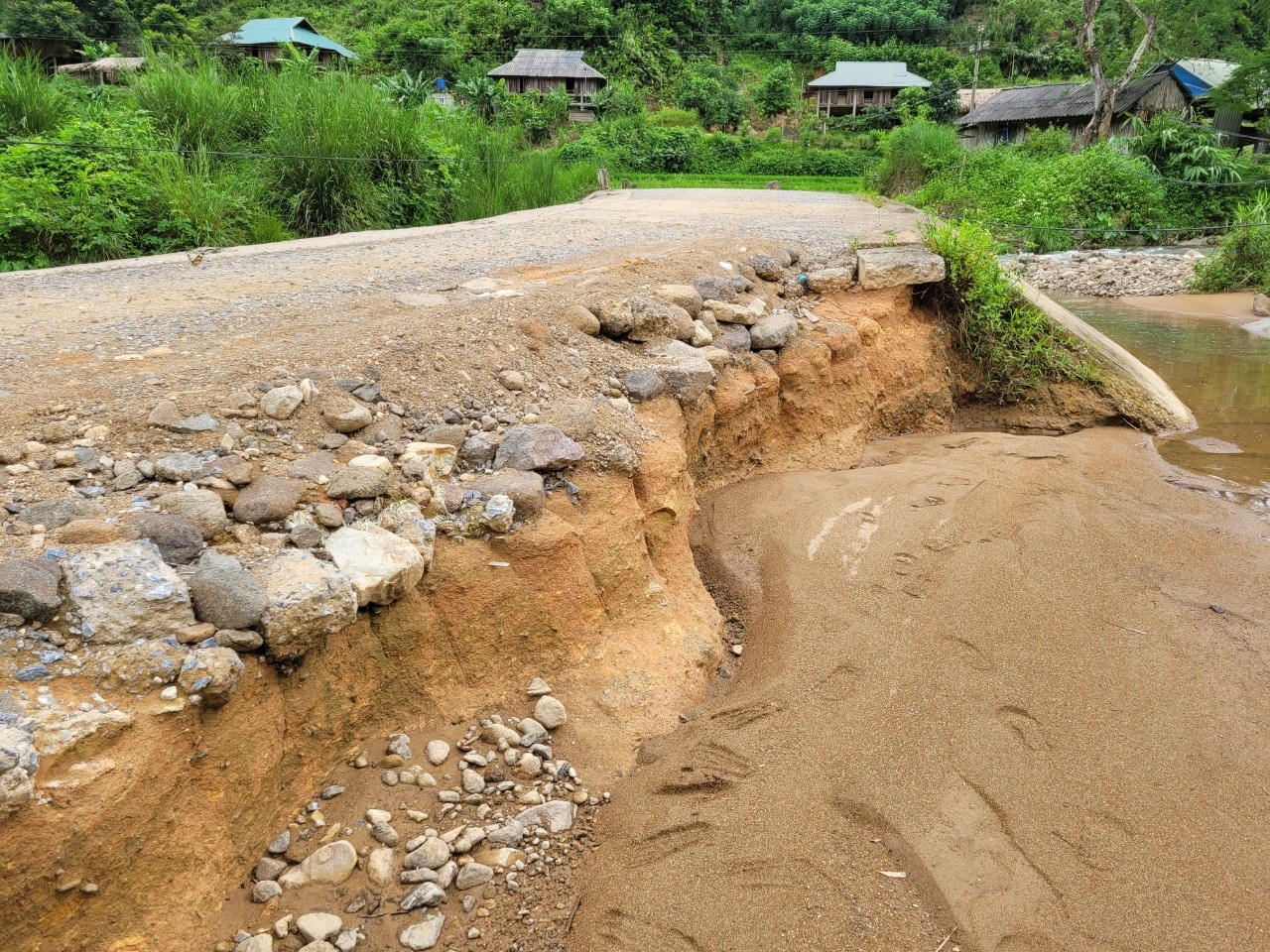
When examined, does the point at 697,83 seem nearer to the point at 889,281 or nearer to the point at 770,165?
the point at 770,165

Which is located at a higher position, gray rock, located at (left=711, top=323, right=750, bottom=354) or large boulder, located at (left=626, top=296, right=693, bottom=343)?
large boulder, located at (left=626, top=296, right=693, bottom=343)

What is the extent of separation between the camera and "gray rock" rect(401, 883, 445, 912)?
5.99ft

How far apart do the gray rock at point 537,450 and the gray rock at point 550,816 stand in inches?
38.8

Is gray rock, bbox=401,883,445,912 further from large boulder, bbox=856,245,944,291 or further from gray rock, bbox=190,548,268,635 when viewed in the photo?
large boulder, bbox=856,245,944,291

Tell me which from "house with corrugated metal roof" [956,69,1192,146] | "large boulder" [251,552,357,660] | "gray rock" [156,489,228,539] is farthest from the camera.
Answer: "house with corrugated metal roof" [956,69,1192,146]

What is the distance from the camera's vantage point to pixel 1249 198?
15.5m

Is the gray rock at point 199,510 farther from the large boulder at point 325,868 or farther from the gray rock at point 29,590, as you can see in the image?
the large boulder at point 325,868

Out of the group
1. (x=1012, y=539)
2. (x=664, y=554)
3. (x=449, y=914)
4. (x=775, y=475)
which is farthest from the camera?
(x=775, y=475)

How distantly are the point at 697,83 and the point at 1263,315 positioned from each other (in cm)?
2505

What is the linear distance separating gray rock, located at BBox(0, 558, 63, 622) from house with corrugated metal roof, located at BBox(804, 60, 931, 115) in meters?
35.0

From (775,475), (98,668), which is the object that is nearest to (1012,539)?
(775,475)

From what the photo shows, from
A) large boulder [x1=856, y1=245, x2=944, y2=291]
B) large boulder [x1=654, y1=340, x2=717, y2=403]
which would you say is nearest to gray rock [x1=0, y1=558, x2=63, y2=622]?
large boulder [x1=654, y1=340, x2=717, y2=403]

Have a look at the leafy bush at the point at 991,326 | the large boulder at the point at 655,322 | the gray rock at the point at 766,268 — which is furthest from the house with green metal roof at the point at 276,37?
the large boulder at the point at 655,322

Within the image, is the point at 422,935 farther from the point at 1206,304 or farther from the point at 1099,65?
the point at 1099,65
